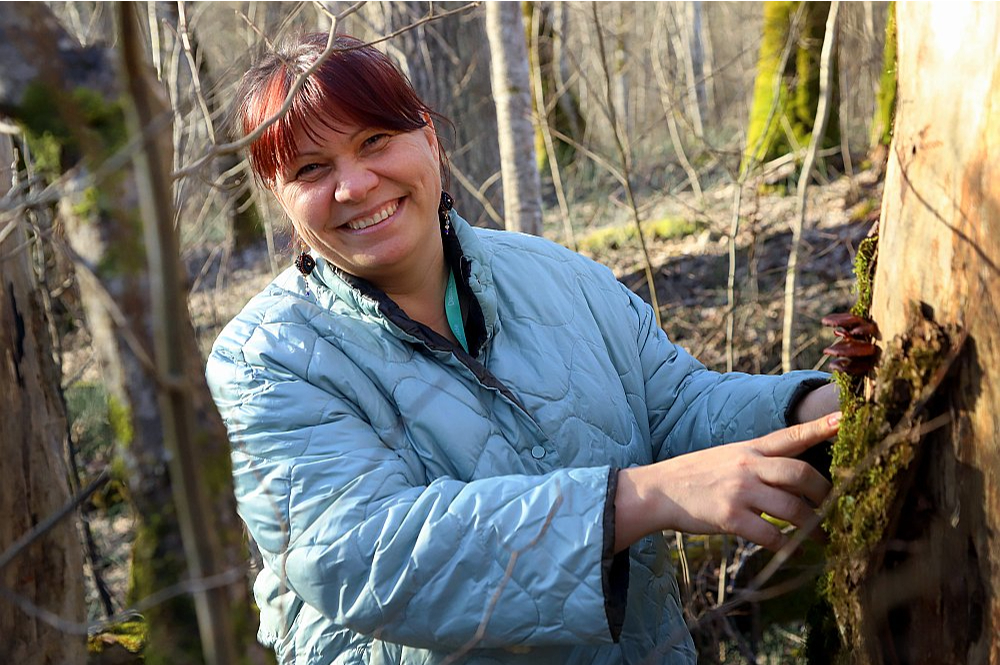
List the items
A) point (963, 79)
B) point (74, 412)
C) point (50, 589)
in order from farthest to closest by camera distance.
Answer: point (74, 412)
point (50, 589)
point (963, 79)

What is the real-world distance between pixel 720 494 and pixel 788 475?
13 centimetres

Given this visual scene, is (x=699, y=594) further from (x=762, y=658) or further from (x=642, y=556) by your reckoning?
(x=642, y=556)

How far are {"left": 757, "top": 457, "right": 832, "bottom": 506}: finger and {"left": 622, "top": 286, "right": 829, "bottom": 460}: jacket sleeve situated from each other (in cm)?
39

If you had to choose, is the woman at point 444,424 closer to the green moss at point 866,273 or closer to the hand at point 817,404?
the hand at point 817,404

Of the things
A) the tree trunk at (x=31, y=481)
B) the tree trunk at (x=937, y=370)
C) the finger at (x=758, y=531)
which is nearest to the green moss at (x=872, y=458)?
the tree trunk at (x=937, y=370)

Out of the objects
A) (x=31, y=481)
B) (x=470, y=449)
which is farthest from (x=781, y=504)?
(x=31, y=481)

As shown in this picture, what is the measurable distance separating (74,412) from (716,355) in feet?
14.0

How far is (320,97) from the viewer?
76.7 inches

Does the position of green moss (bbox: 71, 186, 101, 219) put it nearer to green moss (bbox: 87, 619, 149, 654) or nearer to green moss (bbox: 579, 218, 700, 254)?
green moss (bbox: 87, 619, 149, 654)

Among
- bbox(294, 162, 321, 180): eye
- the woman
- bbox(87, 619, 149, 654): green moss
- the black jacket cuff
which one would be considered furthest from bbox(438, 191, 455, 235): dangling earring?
bbox(87, 619, 149, 654): green moss

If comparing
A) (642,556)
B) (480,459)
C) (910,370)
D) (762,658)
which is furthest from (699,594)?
(910,370)

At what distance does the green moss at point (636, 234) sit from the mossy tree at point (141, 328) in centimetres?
571

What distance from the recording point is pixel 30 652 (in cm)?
231

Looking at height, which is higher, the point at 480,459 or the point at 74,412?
the point at 480,459
